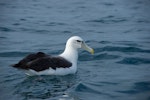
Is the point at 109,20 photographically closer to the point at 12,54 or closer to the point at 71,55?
the point at 12,54

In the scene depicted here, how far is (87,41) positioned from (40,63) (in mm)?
5007

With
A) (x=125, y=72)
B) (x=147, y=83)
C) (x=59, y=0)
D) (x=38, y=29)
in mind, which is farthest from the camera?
(x=59, y=0)

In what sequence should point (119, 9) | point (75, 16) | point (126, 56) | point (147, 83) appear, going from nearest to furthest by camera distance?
point (147, 83)
point (126, 56)
point (75, 16)
point (119, 9)

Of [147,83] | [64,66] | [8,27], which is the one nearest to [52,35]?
[8,27]

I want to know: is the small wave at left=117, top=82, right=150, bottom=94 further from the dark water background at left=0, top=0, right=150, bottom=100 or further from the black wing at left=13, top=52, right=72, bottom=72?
the black wing at left=13, top=52, right=72, bottom=72

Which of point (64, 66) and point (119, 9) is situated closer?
point (64, 66)

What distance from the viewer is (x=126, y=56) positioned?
14.6 metres

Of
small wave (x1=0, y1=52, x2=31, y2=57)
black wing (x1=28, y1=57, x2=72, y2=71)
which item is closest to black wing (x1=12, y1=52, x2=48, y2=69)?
black wing (x1=28, y1=57, x2=72, y2=71)

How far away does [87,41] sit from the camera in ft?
55.4

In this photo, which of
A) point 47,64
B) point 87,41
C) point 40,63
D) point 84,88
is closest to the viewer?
point 84,88

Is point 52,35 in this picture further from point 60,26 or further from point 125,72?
point 125,72

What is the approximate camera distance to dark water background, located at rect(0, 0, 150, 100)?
1144 cm

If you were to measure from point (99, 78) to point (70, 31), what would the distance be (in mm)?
6387

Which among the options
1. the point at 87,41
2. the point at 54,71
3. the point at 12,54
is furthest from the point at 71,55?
the point at 87,41
